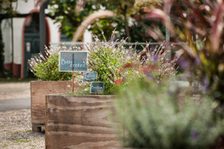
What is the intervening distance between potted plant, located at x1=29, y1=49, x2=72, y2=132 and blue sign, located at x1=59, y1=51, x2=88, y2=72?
1647 mm

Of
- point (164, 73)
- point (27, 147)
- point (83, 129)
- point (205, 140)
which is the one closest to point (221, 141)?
Result: point (205, 140)

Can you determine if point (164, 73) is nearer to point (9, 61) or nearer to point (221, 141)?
point (221, 141)

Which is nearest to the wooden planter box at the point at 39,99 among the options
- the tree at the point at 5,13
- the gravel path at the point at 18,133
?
the gravel path at the point at 18,133

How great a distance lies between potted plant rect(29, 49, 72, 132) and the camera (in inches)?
325

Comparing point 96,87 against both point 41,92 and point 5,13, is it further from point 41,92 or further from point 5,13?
point 5,13

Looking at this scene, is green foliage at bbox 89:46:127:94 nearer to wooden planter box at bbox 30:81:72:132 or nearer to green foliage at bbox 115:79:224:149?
wooden planter box at bbox 30:81:72:132

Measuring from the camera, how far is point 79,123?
5379mm

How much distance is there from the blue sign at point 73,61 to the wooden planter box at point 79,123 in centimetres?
83

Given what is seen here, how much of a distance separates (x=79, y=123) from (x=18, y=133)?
3294mm

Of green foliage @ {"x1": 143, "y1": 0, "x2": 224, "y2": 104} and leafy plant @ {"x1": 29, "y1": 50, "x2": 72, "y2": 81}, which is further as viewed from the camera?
leafy plant @ {"x1": 29, "y1": 50, "x2": 72, "y2": 81}

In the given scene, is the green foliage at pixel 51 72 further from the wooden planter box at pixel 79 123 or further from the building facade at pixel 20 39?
the building facade at pixel 20 39

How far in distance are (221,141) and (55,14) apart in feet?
68.7

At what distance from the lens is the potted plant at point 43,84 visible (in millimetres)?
8258

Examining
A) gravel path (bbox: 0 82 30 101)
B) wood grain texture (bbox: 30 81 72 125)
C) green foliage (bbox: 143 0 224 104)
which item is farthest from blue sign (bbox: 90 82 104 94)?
gravel path (bbox: 0 82 30 101)
